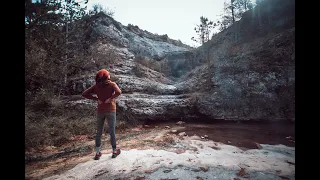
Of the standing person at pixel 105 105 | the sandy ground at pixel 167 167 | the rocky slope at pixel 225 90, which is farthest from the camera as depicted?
the rocky slope at pixel 225 90

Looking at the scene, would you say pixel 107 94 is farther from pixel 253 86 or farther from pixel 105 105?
pixel 253 86

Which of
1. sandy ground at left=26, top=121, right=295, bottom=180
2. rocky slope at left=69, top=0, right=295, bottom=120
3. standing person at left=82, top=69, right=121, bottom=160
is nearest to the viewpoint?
sandy ground at left=26, top=121, right=295, bottom=180

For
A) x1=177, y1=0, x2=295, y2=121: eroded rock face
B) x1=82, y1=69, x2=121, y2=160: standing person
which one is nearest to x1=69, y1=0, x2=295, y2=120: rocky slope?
x1=177, y1=0, x2=295, y2=121: eroded rock face

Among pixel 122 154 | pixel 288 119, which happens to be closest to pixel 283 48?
pixel 288 119

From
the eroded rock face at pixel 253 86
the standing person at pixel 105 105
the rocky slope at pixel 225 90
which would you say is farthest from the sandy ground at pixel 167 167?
the eroded rock face at pixel 253 86

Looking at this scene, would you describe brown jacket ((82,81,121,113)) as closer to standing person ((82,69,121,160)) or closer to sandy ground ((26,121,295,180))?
standing person ((82,69,121,160))

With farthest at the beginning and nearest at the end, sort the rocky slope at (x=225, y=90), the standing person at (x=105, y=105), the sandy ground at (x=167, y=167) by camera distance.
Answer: the rocky slope at (x=225, y=90) → the standing person at (x=105, y=105) → the sandy ground at (x=167, y=167)

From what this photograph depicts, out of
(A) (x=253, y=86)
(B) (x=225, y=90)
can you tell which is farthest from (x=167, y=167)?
(A) (x=253, y=86)

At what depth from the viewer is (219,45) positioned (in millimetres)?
21844

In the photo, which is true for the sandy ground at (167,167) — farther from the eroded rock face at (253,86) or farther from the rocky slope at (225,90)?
the eroded rock face at (253,86)

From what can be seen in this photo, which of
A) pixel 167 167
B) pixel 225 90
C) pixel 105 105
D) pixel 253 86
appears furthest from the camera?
pixel 225 90

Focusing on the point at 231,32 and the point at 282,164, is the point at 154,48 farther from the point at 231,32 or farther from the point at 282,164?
the point at 282,164
